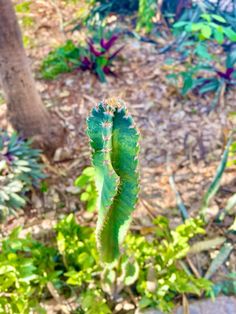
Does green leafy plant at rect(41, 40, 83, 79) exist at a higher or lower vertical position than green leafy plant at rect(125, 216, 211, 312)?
higher

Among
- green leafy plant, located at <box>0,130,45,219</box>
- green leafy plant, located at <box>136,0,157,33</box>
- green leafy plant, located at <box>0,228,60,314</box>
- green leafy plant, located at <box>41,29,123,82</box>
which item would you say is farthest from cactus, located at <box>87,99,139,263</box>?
green leafy plant, located at <box>136,0,157,33</box>

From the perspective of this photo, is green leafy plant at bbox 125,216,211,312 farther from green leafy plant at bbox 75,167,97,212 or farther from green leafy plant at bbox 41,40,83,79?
green leafy plant at bbox 41,40,83,79

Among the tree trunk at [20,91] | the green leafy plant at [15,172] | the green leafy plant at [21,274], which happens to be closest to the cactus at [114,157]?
the green leafy plant at [21,274]

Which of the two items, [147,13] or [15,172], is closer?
[15,172]

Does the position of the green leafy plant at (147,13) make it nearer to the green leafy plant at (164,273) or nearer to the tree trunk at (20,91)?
the tree trunk at (20,91)

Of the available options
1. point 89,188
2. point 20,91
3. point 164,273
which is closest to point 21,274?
point 89,188

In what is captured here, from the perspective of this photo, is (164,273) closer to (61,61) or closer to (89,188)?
(89,188)
